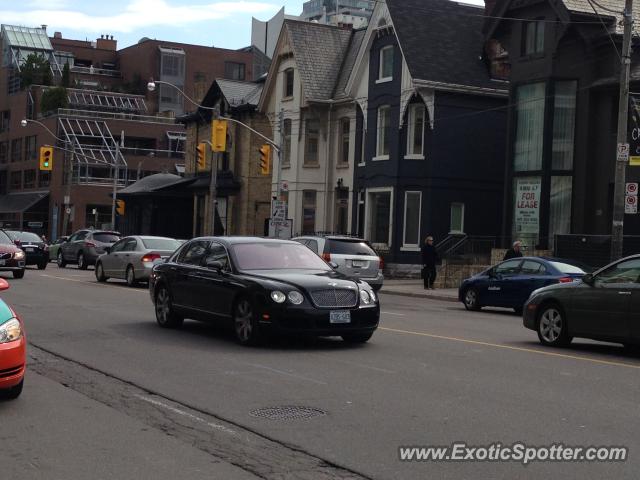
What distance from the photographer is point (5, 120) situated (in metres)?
100

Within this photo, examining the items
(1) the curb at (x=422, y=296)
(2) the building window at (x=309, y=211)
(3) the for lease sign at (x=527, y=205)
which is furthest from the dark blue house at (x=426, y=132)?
(1) the curb at (x=422, y=296)

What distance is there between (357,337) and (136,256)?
14094mm

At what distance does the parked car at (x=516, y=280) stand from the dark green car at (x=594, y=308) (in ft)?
24.7

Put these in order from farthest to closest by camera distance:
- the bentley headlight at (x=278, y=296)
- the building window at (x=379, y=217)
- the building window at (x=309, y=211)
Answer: the building window at (x=309, y=211) < the building window at (x=379, y=217) < the bentley headlight at (x=278, y=296)

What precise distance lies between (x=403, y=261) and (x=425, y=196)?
2.87m

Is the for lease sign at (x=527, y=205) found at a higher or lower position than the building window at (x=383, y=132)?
lower

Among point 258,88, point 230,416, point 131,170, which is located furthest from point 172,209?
point 230,416

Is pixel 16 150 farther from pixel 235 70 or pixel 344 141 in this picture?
pixel 344 141

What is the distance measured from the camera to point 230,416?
8.47m

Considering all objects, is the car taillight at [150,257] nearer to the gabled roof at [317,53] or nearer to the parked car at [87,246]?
the parked car at [87,246]

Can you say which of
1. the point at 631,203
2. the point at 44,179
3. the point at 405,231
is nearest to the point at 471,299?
the point at 631,203

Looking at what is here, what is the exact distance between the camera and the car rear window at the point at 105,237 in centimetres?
3828

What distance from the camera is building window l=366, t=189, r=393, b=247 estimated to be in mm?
40312

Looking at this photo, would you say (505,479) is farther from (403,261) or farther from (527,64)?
(403,261)
